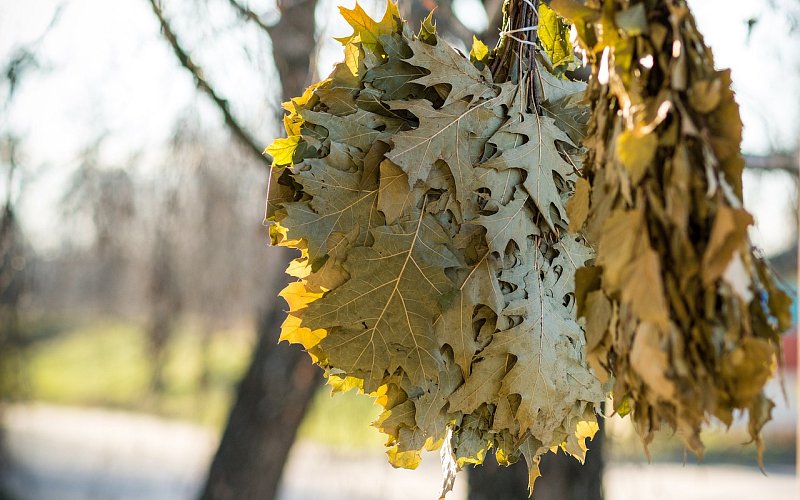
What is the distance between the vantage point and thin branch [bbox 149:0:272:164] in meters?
1.81

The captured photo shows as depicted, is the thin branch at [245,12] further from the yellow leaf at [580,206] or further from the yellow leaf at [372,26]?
the yellow leaf at [580,206]

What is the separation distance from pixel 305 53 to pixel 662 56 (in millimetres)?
2445

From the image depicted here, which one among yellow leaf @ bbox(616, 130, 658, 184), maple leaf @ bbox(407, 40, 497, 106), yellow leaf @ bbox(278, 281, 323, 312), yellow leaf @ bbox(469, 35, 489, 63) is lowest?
yellow leaf @ bbox(278, 281, 323, 312)

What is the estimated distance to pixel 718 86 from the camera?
18.2 inches

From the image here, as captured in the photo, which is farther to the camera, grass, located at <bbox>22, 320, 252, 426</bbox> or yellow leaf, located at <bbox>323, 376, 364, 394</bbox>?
grass, located at <bbox>22, 320, 252, 426</bbox>

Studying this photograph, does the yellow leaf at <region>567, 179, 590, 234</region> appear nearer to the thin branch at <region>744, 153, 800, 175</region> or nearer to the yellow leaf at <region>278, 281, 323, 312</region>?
the yellow leaf at <region>278, 281, 323, 312</region>

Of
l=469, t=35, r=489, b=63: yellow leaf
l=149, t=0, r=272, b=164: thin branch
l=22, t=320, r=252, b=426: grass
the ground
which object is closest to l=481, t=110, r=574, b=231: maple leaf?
l=469, t=35, r=489, b=63: yellow leaf

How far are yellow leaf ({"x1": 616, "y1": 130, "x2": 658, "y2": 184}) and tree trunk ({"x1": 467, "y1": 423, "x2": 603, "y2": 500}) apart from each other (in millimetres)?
1740

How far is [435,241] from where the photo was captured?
692 mm

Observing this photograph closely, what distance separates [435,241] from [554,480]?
161 cm

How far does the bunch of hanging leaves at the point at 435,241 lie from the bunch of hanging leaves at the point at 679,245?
197 millimetres

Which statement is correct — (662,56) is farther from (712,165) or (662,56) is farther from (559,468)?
(559,468)

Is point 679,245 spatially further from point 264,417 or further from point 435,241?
point 264,417

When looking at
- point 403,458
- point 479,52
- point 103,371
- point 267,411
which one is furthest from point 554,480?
point 103,371
